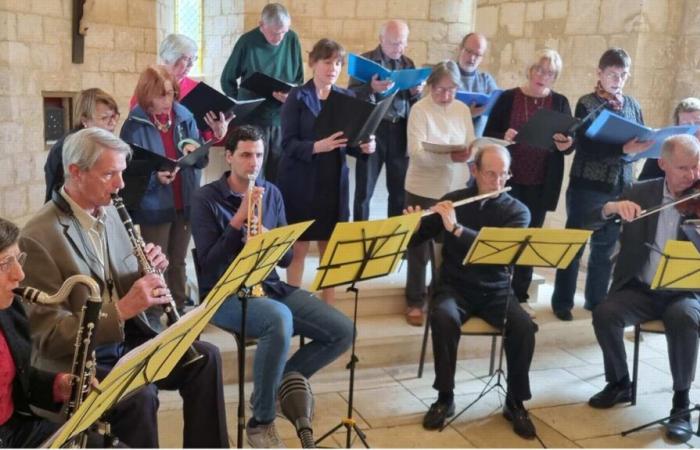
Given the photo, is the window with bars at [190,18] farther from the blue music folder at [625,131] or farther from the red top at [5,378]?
the red top at [5,378]

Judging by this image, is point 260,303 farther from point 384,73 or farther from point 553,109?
point 553,109

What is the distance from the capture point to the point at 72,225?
8.24 feet

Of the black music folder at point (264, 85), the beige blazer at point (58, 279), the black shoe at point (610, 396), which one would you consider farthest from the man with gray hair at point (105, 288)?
the black shoe at point (610, 396)

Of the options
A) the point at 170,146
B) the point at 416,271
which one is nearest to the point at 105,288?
the point at 170,146

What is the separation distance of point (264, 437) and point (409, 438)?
74 centimetres

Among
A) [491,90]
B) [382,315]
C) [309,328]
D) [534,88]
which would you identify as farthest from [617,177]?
[309,328]

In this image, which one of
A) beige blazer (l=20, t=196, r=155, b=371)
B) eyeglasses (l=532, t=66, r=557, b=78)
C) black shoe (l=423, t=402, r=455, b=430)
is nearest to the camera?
beige blazer (l=20, t=196, r=155, b=371)

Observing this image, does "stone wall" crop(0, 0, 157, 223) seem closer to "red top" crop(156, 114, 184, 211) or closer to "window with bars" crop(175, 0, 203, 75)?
"window with bars" crop(175, 0, 203, 75)

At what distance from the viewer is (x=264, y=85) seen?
436 cm

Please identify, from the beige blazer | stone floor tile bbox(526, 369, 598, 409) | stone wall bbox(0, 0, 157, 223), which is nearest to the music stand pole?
stone floor tile bbox(526, 369, 598, 409)

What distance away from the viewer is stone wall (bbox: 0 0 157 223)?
518 cm

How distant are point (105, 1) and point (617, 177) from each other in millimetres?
4303

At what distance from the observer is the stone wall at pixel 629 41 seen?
571 cm

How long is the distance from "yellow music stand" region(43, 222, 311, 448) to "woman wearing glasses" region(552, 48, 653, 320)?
2.36 metres
